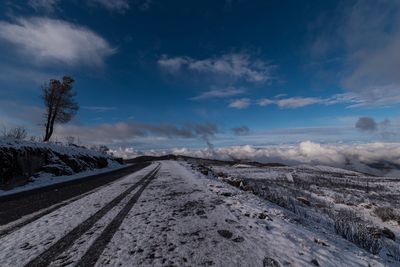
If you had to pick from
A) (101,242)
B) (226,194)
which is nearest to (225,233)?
(101,242)

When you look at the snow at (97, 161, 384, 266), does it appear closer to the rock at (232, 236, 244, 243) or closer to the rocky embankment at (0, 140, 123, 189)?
the rock at (232, 236, 244, 243)

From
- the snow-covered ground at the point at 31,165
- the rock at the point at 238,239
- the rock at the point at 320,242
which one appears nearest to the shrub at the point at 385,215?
the rock at the point at 320,242

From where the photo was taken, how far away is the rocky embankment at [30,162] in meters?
16.1

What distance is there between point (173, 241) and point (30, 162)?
18730 mm

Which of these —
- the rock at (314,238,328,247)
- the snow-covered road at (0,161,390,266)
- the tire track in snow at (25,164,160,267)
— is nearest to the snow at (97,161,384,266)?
the snow-covered road at (0,161,390,266)

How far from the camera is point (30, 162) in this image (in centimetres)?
1858

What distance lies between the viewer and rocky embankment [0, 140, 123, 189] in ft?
52.9

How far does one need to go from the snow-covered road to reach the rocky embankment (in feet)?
39.2

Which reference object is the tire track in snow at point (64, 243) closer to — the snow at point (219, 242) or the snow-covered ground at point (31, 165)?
the snow at point (219, 242)

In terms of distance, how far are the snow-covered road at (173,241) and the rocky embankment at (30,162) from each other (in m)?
11.9

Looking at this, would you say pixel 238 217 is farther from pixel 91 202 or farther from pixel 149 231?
pixel 91 202

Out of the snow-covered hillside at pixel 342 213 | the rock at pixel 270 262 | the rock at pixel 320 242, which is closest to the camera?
the rock at pixel 270 262

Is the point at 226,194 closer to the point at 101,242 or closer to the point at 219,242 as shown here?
the point at 219,242

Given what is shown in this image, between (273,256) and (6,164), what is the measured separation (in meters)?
18.9
